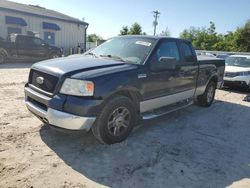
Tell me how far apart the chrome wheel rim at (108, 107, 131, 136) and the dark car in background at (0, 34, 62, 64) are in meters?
13.8

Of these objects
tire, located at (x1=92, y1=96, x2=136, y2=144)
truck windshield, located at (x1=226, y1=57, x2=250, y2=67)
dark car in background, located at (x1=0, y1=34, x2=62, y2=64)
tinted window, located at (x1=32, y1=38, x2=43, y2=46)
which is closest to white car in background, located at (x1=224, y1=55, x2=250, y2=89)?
truck windshield, located at (x1=226, y1=57, x2=250, y2=67)

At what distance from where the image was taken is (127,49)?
5.18 m

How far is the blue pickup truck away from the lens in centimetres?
387

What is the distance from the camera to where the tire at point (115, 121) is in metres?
4.11

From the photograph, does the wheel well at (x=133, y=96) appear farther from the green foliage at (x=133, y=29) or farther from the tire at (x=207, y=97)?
the green foliage at (x=133, y=29)

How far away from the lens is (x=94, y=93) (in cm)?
389

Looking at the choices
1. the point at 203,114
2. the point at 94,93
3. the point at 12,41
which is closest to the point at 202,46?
the point at 12,41

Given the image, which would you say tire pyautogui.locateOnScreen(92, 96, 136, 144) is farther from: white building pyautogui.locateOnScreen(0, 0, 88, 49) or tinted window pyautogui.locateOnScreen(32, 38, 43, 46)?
white building pyautogui.locateOnScreen(0, 0, 88, 49)

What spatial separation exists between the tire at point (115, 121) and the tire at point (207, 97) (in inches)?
136

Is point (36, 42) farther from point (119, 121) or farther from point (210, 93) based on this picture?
point (119, 121)

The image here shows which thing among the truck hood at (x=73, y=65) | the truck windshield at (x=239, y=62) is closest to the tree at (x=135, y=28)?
the truck windshield at (x=239, y=62)

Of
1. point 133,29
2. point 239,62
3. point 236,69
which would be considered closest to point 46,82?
point 236,69

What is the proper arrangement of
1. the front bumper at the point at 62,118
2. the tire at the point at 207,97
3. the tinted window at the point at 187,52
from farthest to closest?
the tire at the point at 207,97
the tinted window at the point at 187,52
the front bumper at the point at 62,118

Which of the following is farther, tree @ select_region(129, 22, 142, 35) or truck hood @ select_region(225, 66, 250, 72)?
tree @ select_region(129, 22, 142, 35)
